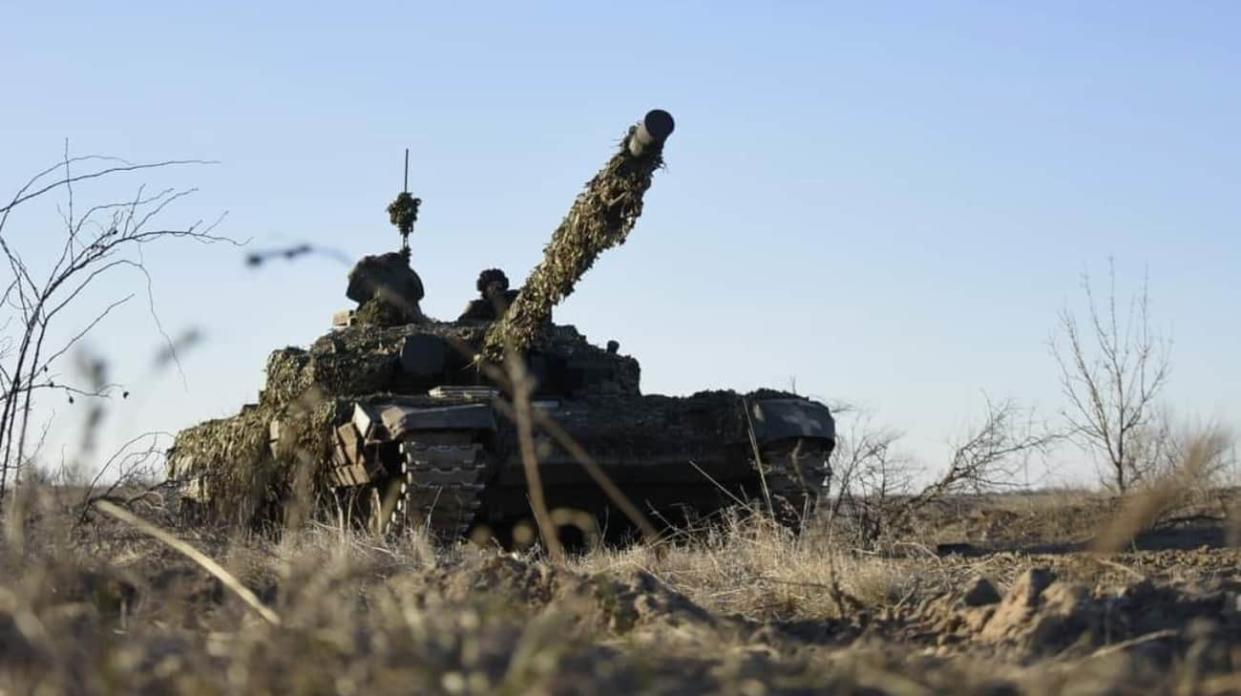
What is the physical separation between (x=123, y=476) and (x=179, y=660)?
237 inches

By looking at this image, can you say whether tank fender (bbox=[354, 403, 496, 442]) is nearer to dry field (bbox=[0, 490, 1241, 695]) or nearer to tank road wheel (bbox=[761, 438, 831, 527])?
tank road wheel (bbox=[761, 438, 831, 527])

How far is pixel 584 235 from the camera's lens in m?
11.3

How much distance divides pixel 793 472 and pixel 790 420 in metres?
0.34

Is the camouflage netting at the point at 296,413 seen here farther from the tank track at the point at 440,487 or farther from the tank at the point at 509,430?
the tank track at the point at 440,487

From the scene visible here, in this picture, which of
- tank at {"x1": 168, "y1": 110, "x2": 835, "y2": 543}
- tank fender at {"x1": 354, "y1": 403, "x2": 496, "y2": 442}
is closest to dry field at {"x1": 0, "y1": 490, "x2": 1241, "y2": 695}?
tank fender at {"x1": 354, "y1": 403, "x2": 496, "y2": 442}

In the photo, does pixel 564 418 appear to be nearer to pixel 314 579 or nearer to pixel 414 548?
pixel 414 548

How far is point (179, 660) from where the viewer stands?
3.00 metres

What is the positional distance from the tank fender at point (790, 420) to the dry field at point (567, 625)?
3.34 metres

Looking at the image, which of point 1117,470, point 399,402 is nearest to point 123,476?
point 399,402

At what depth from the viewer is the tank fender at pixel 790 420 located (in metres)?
11.9

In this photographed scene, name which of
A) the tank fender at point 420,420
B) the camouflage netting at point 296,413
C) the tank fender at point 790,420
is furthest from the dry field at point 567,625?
the camouflage netting at point 296,413

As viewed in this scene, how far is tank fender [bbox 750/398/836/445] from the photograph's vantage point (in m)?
11.9

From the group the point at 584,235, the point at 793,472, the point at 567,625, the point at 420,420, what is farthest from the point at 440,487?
the point at 567,625

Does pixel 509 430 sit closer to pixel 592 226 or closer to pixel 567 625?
pixel 592 226
